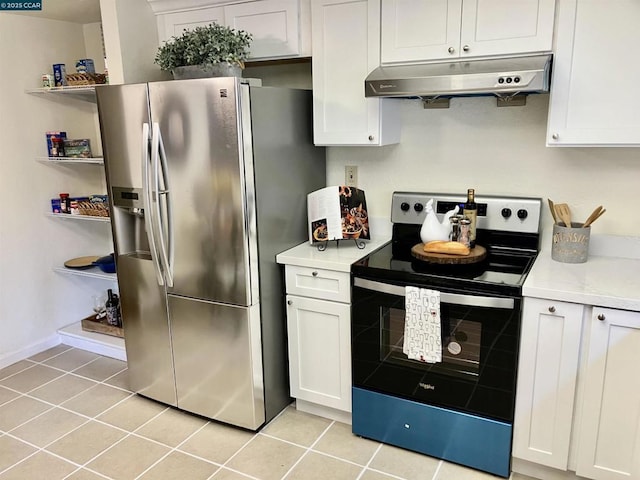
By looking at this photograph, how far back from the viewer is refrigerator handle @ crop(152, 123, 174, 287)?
2.39 m

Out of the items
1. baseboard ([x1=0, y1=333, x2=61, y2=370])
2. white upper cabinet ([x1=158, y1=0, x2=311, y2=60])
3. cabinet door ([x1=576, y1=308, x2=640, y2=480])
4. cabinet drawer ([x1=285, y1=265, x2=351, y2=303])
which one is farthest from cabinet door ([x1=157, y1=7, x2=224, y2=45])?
cabinet door ([x1=576, y1=308, x2=640, y2=480])

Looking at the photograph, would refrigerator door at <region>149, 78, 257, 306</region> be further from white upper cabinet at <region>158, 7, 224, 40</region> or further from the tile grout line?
the tile grout line

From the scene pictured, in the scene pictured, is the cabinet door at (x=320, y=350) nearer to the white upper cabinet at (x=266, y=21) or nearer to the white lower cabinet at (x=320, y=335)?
the white lower cabinet at (x=320, y=335)

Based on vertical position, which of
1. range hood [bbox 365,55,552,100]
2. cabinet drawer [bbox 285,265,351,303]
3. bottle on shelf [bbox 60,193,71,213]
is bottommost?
cabinet drawer [bbox 285,265,351,303]

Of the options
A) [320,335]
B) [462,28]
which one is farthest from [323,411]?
[462,28]

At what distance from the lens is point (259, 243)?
243 cm

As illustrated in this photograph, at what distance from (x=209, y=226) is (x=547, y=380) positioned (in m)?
1.56

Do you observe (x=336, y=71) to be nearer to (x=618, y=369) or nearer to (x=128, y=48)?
(x=128, y=48)

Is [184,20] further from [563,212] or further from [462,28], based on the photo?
[563,212]

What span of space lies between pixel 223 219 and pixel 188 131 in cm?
42

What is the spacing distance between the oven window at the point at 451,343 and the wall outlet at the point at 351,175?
89cm

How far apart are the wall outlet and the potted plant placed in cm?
79

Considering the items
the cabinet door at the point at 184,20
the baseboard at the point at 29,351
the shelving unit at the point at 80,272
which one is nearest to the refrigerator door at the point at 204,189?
the cabinet door at the point at 184,20

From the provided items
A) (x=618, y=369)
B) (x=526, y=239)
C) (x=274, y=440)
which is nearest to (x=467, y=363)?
(x=618, y=369)
